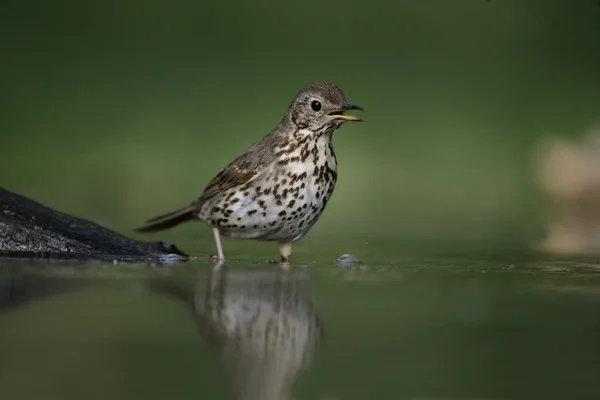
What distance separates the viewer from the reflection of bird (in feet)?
9.48

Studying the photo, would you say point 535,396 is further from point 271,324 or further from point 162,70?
point 162,70

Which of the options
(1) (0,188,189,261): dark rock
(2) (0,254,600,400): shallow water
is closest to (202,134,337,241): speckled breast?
(1) (0,188,189,261): dark rock

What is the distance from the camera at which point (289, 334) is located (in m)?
3.49

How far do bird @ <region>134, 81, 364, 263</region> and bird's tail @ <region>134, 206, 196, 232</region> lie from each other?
55 centimetres

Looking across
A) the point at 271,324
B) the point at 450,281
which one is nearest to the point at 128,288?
the point at 271,324

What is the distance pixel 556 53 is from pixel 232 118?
4.22m

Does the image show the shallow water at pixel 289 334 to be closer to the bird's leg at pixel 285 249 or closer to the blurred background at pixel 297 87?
the bird's leg at pixel 285 249

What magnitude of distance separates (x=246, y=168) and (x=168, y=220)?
3.47 feet

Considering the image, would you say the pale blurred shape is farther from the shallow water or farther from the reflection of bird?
the reflection of bird

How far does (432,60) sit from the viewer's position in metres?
14.5

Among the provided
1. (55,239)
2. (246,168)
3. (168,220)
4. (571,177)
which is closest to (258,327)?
(55,239)

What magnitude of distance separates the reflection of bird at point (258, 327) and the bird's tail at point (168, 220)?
84.7 inches

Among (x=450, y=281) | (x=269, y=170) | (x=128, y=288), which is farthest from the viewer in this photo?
(x=269, y=170)

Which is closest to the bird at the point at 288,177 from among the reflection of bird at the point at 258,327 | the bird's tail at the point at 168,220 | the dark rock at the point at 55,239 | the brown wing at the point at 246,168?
the brown wing at the point at 246,168
